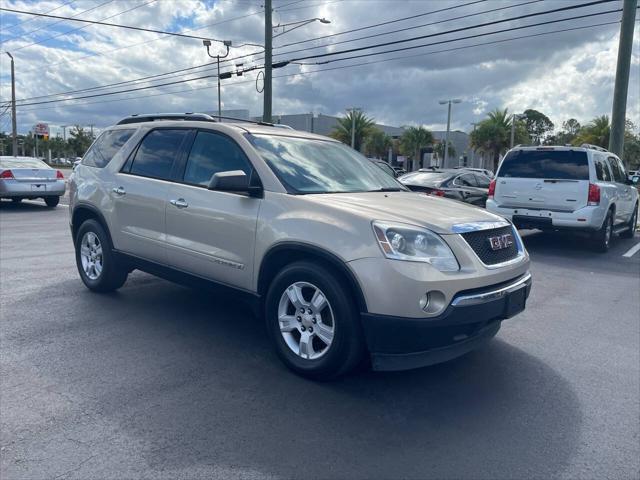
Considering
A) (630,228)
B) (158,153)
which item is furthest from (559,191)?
(158,153)

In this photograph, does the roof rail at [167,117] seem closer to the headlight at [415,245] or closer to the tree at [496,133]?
the headlight at [415,245]

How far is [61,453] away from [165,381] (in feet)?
3.20

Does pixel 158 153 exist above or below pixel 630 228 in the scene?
above

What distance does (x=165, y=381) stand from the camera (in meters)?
3.82

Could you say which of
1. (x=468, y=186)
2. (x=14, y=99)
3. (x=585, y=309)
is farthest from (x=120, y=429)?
(x=14, y=99)

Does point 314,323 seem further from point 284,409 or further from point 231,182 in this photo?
point 231,182

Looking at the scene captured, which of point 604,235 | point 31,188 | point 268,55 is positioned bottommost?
point 604,235

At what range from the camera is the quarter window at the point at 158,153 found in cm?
511

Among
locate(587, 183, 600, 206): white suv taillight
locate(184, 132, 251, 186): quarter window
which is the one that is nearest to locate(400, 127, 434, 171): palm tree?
locate(587, 183, 600, 206): white suv taillight

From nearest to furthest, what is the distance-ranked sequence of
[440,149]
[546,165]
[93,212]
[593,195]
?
[93,212], [593,195], [546,165], [440,149]

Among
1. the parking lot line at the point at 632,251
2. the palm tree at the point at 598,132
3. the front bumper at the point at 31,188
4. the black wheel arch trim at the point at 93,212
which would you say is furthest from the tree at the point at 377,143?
the black wheel arch trim at the point at 93,212

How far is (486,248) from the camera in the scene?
12.6 feet

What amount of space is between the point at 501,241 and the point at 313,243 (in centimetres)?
143

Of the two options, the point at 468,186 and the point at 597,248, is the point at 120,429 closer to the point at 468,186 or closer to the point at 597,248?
the point at 597,248
